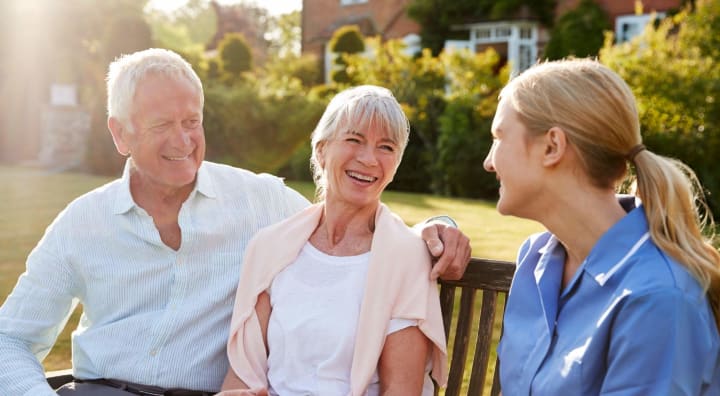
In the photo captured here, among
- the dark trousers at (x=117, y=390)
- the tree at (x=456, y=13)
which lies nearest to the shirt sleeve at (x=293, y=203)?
the dark trousers at (x=117, y=390)

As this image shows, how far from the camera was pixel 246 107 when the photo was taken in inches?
762

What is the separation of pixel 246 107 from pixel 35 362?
1655cm

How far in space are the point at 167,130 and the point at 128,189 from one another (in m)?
0.30

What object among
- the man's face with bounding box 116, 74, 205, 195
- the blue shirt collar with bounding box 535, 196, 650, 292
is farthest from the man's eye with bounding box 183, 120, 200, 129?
the blue shirt collar with bounding box 535, 196, 650, 292

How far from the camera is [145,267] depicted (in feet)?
10.6

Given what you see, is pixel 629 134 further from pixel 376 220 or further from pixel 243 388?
pixel 243 388

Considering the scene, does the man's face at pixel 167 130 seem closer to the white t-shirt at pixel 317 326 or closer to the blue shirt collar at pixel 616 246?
the white t-shirt at pixel 317 326

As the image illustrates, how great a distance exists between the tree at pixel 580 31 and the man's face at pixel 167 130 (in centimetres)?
1998

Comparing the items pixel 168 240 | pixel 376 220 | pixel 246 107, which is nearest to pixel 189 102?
pixel 168 240

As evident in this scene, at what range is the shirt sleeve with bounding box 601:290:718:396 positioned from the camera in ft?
6.58

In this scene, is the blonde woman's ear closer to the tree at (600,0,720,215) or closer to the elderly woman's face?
the elderly woman's face

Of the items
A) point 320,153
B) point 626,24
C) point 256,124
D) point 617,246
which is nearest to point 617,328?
point 617,246

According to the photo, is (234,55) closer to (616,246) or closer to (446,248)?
(446,248)

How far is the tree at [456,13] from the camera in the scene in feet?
81.3
